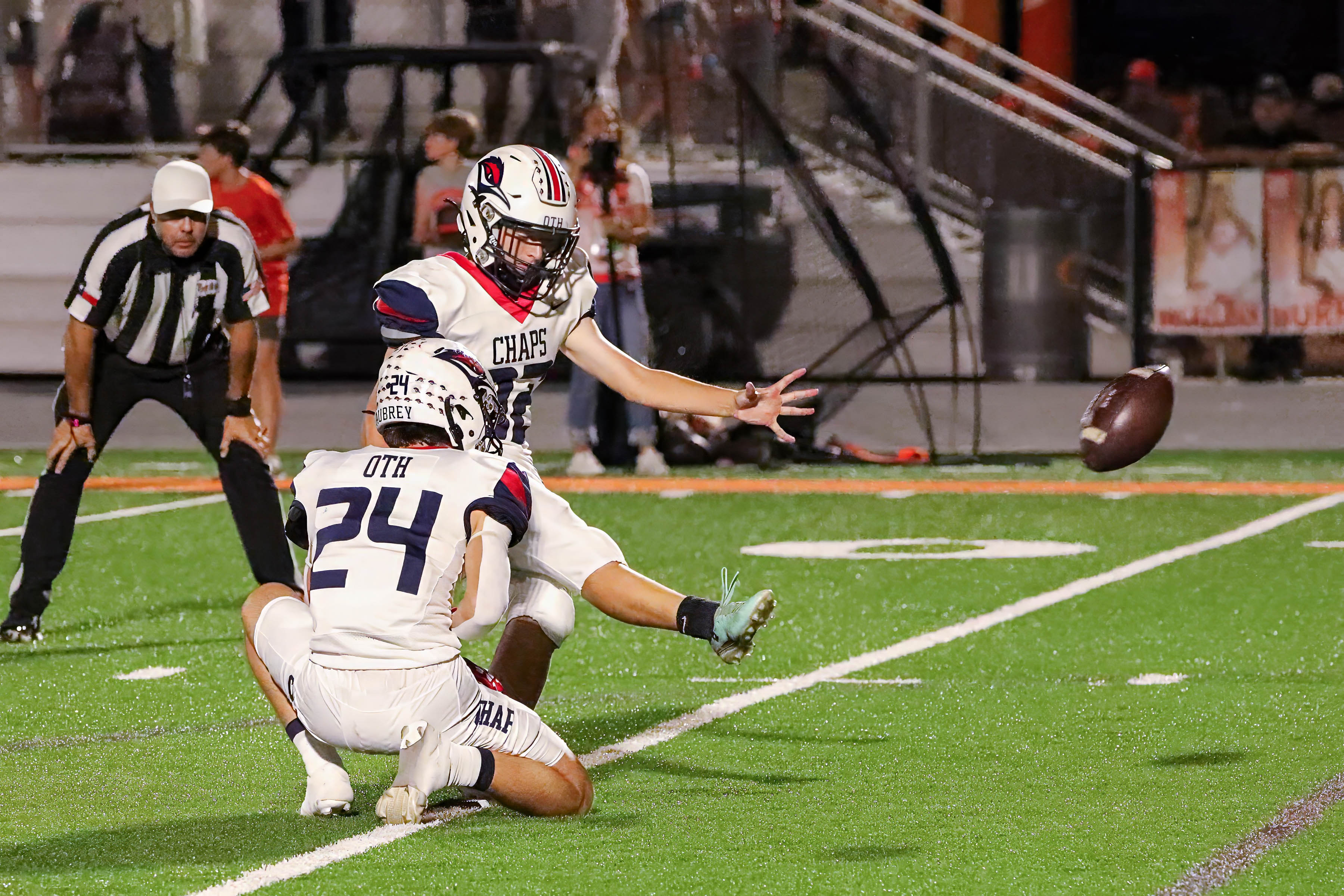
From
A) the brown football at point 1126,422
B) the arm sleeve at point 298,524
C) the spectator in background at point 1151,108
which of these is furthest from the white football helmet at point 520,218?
the spectator in background at point 1151,108

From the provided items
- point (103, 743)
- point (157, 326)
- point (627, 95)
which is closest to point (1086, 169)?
point (627, 95)

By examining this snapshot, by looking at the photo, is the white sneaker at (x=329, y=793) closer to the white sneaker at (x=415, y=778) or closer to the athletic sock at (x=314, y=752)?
the athletic sock at (x=314, y=752)

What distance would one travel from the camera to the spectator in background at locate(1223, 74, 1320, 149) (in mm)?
17062

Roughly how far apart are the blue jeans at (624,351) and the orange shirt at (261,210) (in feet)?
5.61

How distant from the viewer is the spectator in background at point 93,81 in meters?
16.7

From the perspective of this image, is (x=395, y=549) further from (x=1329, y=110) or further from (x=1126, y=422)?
(x=1329, y=110)

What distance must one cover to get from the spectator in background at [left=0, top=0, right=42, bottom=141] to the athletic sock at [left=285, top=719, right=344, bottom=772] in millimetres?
12662

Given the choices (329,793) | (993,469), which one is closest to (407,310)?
(329,793)

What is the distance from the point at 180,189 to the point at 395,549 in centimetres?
284

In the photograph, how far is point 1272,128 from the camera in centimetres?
1716

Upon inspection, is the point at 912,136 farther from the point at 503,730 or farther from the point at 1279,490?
the point at 503,730

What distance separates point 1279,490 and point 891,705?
607 cm

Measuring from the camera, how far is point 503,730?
5020 millimetres

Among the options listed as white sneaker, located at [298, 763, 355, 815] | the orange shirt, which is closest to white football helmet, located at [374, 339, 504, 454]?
white sneaker, located at [298, 763, 355, 815]
